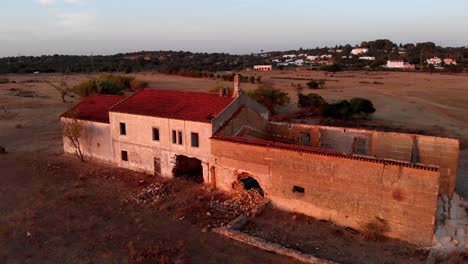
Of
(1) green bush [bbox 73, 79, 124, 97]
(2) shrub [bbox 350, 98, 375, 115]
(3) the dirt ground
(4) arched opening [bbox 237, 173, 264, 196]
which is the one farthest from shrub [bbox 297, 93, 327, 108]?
(3) the dirt ground

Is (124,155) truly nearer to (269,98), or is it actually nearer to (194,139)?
(194,139)

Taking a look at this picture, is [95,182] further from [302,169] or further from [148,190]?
[302,169]

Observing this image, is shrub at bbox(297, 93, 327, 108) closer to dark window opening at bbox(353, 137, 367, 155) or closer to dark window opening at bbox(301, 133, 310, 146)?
dark window opening at bbox(301, 133, 310, 146)

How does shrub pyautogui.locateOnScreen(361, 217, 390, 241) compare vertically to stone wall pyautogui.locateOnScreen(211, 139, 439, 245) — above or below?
below

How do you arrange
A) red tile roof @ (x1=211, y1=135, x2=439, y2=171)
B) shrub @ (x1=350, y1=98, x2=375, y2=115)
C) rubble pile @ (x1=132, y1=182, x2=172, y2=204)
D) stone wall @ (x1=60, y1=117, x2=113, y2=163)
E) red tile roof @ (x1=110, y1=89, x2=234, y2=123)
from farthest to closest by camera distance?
shrub @ (x1=350, y1=98, x2=375, y2=115), stone wall @ (x1=60, y1=117, x2=113, y2=163), red tile roof @ (x1=110, y1=89, x2=234, y2=123), rubble pile @ (x1=132, y1=182, x2=172, y2=204), red tile roof @ (x1=211, y1=135, x2=439, y2=171)

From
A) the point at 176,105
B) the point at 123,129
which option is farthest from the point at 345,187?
the point at 123,129

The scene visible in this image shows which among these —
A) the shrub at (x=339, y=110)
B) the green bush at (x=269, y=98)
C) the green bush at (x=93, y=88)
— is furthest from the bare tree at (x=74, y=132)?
the shrub at (x=339, y=110)
